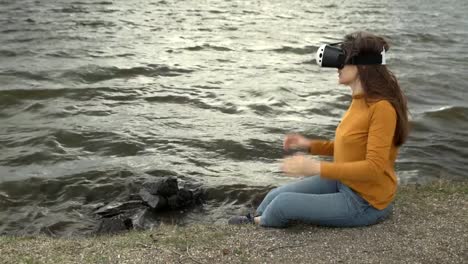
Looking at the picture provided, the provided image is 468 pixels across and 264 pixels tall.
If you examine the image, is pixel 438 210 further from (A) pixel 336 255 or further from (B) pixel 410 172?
(B) pixel 410 172

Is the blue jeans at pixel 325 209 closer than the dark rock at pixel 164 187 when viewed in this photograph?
Yes

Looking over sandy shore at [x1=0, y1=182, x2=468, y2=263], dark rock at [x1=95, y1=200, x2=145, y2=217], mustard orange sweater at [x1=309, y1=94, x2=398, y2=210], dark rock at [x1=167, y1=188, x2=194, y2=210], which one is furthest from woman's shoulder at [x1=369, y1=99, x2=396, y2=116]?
dark rock at [x1=95, y1=200, x2=145, y2=217]

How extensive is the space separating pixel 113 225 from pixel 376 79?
3415mm

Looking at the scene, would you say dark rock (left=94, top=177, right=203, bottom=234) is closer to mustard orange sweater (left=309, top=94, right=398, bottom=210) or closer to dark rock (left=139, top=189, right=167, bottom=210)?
dark rock (left=139, top=189, right=167, bottom=210)

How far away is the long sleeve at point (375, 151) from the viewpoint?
214 inches

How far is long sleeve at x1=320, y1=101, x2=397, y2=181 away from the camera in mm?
5430

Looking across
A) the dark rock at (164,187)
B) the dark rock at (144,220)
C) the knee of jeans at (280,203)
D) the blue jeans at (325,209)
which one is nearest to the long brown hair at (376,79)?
the blue jeans at (325,209)

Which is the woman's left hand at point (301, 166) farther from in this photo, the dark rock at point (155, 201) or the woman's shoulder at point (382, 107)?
the dark rock at point (155, 201)

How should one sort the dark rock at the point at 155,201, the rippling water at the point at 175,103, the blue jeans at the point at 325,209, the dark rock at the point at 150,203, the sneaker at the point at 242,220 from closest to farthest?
the blue jeans at the point at 325,209, the sneaker at the point at 242,220, the dark rock at the point at 150,203, the dark rock at the point at 155,201, the rippling water at the point at 175,103

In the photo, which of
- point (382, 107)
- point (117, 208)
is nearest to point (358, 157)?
point (382, 107)

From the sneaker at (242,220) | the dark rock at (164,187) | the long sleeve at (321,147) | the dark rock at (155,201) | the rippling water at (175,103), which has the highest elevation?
the long sleeve at (321,147)

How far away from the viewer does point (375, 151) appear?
17.8ft

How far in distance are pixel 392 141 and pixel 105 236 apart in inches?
122

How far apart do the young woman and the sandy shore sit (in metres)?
0.17
